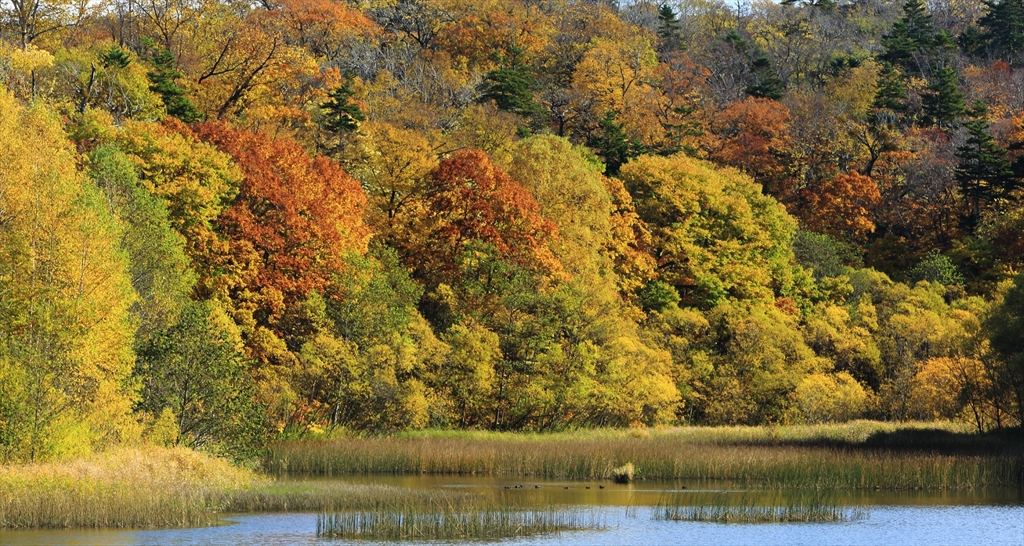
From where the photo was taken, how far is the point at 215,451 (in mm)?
35938

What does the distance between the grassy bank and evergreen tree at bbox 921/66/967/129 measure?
151 ft

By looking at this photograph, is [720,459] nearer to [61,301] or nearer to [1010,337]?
[1010,337]

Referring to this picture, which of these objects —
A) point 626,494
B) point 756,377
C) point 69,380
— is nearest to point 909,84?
point 756,377

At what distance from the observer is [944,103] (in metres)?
90.3

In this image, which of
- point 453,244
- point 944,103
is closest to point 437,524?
point 453,244

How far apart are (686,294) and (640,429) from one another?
56.0ft

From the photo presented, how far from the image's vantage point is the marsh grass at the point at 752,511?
31.0 meters

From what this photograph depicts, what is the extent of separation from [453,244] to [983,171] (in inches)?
1393

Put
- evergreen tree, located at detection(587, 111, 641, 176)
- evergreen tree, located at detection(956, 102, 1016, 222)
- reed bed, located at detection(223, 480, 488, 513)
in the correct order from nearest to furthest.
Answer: reed bed, located at detection(223, 480, 488, 513) → evergreen tree, located at detection(587, 111, 641, 176) → evergreen tree, located at detection(956, 102, 1016, 222)

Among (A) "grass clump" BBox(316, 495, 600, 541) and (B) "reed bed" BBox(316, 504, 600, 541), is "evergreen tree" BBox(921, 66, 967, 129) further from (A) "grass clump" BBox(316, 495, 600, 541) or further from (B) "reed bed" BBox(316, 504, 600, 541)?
(B) "reed bed" BBox(316, 504, 600, 541)

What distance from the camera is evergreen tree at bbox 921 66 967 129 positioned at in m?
90.3

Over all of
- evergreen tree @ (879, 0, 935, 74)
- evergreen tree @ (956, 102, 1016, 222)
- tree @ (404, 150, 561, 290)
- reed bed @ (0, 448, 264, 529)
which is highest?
evergreen tree @ (879, 0, 935, 74)

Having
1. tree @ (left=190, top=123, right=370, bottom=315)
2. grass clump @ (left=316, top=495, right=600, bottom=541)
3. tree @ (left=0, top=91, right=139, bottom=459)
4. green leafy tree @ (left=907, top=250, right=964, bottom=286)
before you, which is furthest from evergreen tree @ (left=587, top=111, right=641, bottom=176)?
grass clump @ (left=316, top=495, right=600, bottom=541)

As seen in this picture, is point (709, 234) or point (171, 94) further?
point (709, 234)
